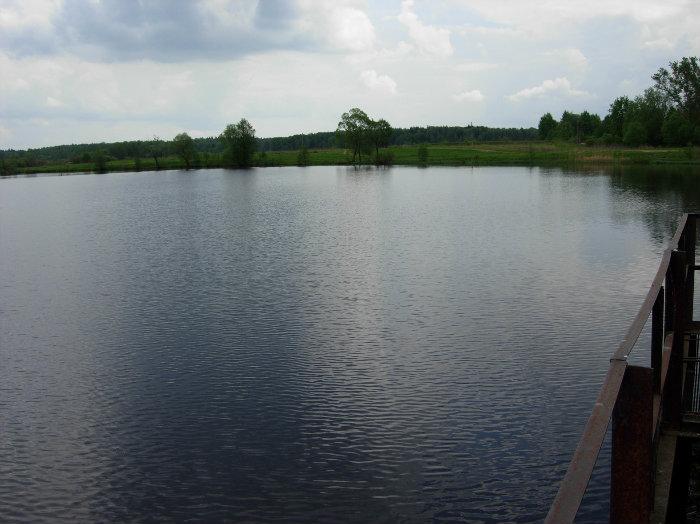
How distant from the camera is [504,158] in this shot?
139625mm

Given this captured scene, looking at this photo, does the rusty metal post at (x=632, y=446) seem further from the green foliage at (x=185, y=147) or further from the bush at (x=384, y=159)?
the green foliage at (x=185, y=147)

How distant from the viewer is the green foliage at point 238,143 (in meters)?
156

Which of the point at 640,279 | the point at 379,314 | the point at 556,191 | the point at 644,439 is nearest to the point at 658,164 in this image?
the point at 556,191

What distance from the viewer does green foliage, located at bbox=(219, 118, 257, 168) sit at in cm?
15650

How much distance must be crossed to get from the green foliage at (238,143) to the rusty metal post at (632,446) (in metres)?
158

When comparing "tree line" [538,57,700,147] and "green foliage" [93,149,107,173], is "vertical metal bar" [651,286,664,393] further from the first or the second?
"green foliage" [93,149,107,173]

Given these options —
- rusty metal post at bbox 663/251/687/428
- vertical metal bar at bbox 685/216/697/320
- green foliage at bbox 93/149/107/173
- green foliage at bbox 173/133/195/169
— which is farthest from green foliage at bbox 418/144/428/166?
rusty metal post at bbox 663/251/687/428

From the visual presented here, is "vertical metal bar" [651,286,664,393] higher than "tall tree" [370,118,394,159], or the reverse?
"tall tree" [370,118,394,159]

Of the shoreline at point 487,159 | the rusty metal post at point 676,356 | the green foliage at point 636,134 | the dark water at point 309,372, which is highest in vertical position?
the green foliage at point 636,134

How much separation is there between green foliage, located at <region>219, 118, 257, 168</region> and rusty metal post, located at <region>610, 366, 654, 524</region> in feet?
518

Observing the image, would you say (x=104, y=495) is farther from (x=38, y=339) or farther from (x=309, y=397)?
(x=38, y=339)

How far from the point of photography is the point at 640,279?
2577cm

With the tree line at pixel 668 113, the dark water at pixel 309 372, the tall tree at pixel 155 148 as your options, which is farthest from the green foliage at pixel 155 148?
the dark water at pixel 309 372

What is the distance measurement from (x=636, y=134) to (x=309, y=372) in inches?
4962
